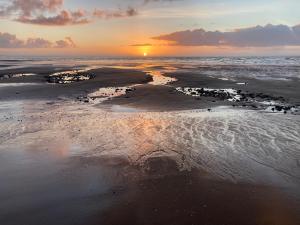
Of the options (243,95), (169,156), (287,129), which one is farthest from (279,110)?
(169,156)

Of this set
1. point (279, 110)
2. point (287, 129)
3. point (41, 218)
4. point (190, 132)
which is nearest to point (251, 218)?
point (41, 218)

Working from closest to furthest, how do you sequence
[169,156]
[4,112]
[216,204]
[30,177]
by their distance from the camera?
1. [216,204]
2. [30,177]
3. [169,156]
4. [4,112]

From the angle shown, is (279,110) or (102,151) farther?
(279,110)

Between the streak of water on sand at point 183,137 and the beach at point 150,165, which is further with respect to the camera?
the streak of water on sand at point 183,137

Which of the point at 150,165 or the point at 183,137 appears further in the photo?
the point at 183,137

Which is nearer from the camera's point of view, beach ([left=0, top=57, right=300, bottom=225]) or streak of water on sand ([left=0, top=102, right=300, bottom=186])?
beach ([left=0, top=57, right=300, bottom=225])

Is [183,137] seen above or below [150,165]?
below

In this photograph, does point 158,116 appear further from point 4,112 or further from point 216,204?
point 216,204

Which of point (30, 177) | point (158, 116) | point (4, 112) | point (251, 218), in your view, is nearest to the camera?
point (251, 218)
